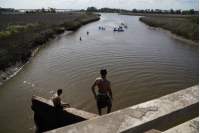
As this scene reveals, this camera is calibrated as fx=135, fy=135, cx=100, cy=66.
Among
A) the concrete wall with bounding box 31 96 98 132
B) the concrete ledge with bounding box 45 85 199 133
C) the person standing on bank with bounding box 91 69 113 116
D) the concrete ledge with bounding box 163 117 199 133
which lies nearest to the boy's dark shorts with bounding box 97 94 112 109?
the person standing on bank with bounding box 91 69 113 116

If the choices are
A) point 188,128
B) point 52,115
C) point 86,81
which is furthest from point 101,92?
point 86,81

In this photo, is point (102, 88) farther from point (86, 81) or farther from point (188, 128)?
point (86, 81)

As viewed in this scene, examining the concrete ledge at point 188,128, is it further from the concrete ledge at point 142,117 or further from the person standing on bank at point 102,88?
the person standing on bank at point 102,88

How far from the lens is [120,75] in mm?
8789

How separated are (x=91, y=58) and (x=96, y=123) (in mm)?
10056

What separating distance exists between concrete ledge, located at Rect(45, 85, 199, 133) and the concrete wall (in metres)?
1.66

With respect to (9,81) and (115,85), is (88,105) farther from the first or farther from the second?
(9,81)

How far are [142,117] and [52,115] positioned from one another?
3423mm

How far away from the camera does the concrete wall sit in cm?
401

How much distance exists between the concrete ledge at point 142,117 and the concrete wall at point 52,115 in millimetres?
1664

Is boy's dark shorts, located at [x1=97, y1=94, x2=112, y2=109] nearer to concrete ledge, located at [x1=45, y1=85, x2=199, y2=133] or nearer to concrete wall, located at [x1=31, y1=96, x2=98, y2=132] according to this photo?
concrete wall, located at [x1=31, y1=96, x2=98, y2=132]

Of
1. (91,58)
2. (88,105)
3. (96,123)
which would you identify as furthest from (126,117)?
(91,58)

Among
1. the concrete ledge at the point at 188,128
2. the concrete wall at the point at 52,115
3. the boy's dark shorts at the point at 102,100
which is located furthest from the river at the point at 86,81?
the concrete ledge at the point at 188,128

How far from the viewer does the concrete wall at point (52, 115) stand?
401 cm
